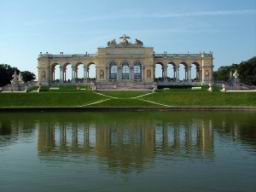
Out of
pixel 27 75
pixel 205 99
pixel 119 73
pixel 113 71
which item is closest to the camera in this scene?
pixel 205 99

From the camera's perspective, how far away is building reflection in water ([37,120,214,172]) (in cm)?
1814

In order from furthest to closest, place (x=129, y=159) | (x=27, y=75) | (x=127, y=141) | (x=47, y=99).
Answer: (x=27, y=75), (x=47, y=99), (x=127, y=141), (x=129, y=159)

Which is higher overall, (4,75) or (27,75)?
(27,75)

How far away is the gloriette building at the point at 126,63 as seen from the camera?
95062 millimetres

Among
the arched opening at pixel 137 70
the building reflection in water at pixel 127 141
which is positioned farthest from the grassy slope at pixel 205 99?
the arched opening at pixel 137 70

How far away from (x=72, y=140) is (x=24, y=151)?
12.7 feet

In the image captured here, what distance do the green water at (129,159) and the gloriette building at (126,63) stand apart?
6665cm

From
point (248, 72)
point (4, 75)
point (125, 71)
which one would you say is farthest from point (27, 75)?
point (248, 72)

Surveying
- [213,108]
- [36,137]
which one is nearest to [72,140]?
[36,137]

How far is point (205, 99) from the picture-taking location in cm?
5709

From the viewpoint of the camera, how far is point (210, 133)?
85.4ft

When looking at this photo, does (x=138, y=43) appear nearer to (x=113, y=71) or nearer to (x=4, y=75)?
(x=113, y=71)

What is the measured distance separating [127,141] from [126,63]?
73563mm

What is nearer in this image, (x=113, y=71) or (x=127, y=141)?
(x=127, y=141)
